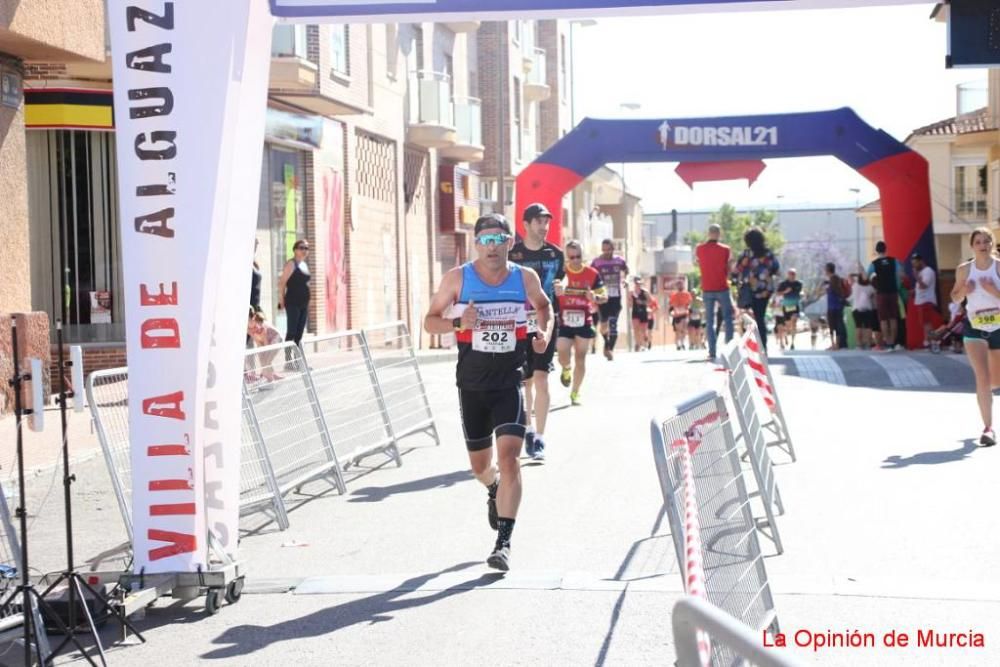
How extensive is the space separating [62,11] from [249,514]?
8.91 metres

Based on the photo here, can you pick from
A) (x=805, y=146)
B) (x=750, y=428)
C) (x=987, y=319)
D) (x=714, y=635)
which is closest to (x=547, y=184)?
(x=805, y=146)

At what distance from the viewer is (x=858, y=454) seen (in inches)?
480

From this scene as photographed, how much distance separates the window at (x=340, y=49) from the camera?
2983 cm

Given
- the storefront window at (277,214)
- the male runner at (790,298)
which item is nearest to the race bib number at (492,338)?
the storefront window at (277,214)

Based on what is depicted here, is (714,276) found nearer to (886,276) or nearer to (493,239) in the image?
(886,276)

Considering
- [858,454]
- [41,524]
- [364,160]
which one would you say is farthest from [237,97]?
[364,160]

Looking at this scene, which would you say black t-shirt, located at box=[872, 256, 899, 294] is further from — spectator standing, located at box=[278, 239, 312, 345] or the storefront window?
the storefront window

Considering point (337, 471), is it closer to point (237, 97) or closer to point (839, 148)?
point (237, 97)

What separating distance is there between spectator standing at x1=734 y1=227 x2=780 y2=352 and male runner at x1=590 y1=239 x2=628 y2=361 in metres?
1.64

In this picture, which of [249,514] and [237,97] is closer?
[237,97]

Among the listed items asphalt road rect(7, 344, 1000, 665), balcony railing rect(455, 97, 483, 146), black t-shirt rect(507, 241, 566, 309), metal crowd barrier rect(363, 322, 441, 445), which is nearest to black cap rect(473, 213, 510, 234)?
asphalt road rect(7, 344, 1000, 665)

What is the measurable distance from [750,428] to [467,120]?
1227 inches

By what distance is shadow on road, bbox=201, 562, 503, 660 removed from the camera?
653 cm

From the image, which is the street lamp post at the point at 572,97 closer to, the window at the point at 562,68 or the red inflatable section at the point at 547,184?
the window at the point at 562,68
